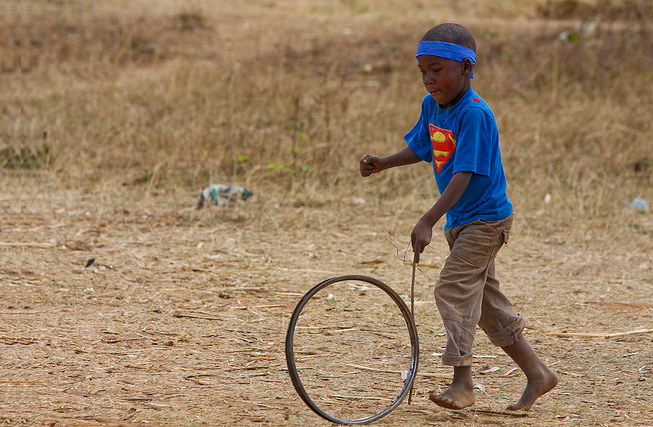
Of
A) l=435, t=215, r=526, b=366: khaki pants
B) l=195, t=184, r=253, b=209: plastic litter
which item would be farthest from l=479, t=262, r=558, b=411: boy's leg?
l=195, t=184, r=253, b=209: plastic litter

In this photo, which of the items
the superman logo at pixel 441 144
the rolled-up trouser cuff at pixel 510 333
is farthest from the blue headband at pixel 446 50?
the rolled-up trouser cuff at pixel 510 333

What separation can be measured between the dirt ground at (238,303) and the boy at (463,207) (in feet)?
0.84

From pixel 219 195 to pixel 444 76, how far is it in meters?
3.55

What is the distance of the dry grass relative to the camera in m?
3.14

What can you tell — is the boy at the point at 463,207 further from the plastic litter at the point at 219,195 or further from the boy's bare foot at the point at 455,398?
the plastic litter at the point at 219,195

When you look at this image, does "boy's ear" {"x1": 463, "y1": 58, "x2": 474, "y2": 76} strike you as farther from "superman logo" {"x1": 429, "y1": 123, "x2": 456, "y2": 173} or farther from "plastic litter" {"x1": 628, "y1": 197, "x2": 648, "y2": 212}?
"plastic litter" {"x1": 628, "y1": 197, "x2": 648, "y2": 212}

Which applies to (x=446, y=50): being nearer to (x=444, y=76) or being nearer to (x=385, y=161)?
(x=444, y=76)

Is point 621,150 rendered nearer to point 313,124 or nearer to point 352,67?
point 313,124

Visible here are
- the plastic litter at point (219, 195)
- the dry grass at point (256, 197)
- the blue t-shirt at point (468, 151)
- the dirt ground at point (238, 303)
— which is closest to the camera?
the blue t-shirt at point (468, 151)

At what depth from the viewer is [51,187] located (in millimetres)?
6301

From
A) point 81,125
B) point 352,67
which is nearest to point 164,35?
point 352,67

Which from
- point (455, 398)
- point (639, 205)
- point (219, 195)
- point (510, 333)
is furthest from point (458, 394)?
point (639, 205)

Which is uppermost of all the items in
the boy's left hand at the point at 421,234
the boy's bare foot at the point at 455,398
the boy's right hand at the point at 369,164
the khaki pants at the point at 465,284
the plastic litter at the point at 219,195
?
the boy's right hand at the point at 369,164

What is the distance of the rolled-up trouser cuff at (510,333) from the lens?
286cm
